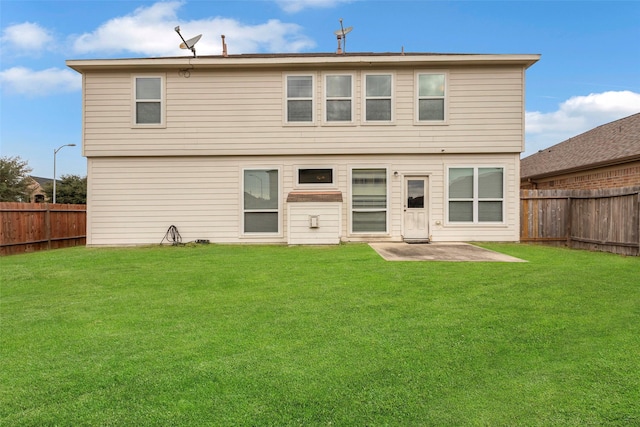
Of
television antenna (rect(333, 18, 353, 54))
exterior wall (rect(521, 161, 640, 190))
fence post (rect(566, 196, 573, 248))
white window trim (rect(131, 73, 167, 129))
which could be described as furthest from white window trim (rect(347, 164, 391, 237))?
exterior wall (rect(521, 161, 640, 190))

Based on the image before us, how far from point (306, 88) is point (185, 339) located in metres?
8.76

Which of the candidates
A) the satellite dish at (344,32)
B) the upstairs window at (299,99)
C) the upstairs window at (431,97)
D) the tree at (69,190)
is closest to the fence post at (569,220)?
the upstairs window at (431,97)

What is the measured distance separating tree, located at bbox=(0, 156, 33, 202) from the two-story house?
26.5 metres

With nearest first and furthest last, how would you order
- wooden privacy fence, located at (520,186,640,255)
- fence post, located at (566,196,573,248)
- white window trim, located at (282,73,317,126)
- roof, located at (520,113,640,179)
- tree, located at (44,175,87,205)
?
wooden privacy fence, located at (520,186,640,255) < fence post, located at (566,196,573,248) < white window trim, located at (282,73,317,126) < roof, located at (520,113,640,179) < tree, located at (44,175,87,205)

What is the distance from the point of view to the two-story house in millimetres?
10242

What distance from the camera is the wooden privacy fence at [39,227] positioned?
984 centimetres

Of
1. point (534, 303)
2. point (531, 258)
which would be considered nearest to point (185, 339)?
point (534, 303)

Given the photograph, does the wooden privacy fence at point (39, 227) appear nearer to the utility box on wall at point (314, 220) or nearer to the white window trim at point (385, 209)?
the utility box on wall at point (314, 220)

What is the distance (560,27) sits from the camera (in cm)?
1330

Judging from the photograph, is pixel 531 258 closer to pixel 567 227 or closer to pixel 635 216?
pixel 635 216

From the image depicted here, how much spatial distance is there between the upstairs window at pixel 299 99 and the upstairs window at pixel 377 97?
5.47 feet

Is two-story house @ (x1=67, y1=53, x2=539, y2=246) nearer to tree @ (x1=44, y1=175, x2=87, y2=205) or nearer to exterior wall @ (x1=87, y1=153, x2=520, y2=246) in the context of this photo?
exterior wall @ (x1=87, y1=153, x2=520, y2=246)

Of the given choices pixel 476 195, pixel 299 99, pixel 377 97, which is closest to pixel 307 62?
pixel 299 99

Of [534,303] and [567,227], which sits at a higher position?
[567,227]
